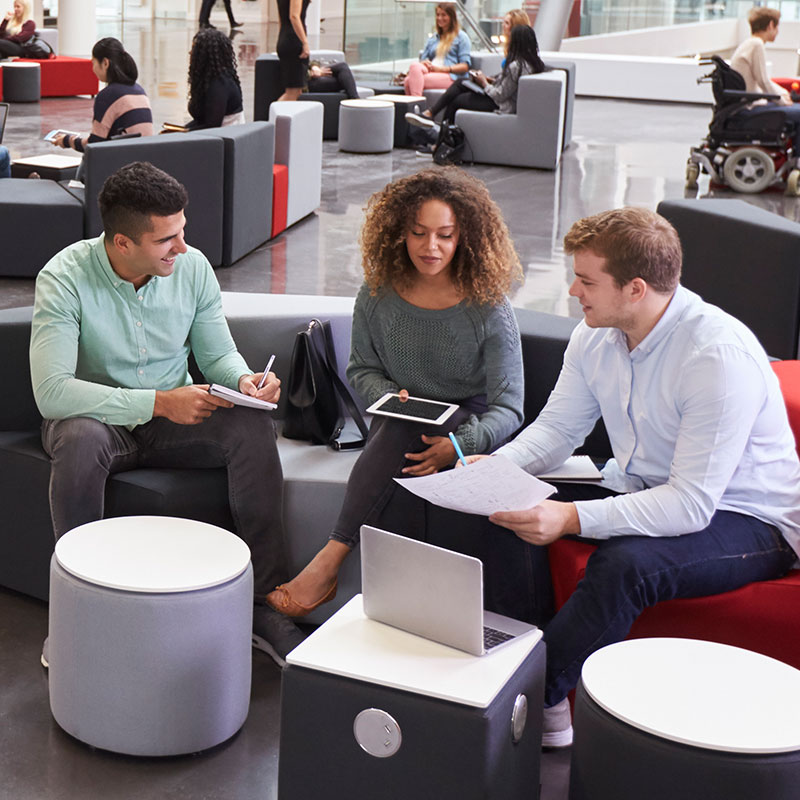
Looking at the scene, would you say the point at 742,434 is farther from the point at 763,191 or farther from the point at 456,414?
the point at 763,191

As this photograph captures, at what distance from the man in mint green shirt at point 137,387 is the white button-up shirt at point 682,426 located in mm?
697

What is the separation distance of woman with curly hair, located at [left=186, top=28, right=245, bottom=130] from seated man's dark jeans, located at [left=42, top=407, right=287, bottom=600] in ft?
16.3

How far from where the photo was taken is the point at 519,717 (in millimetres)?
2221

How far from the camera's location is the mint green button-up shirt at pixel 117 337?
Answer: 2.97 metres

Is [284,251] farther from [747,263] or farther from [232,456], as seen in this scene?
[232,456]

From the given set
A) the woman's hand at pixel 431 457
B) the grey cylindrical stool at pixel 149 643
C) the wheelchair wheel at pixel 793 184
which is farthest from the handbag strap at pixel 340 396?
the wheelchair wheel at pixel 793 184

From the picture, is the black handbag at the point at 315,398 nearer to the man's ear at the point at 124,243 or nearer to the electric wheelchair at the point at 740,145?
the man's ear at the point at 124,243

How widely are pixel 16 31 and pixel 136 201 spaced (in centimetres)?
1335

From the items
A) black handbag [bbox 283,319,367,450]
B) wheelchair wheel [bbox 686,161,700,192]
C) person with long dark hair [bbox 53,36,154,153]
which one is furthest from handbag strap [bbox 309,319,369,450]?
wheelchair wheel [bbox 686,161,700,192]

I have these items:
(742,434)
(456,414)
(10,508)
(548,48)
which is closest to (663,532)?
(742,434)

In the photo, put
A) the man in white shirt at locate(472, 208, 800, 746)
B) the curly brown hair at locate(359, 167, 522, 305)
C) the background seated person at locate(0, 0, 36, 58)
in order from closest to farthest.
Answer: the man in white shirt at locate(472, 208, 800, 746) < the curly brown hair at locate(359, 167, 522, 305) < the background seated person at locate(0, 0, 36, 58)

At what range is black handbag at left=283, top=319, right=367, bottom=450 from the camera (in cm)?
339

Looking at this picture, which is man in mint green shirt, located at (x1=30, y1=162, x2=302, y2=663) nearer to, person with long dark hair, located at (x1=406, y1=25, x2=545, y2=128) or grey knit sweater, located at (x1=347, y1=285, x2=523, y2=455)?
grey knit sweater, located at (x1=347, y1=285, x2=523, y2=455)

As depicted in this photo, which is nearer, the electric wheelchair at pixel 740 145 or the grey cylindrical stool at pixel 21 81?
the electric wheelchair at pixel 740 145
